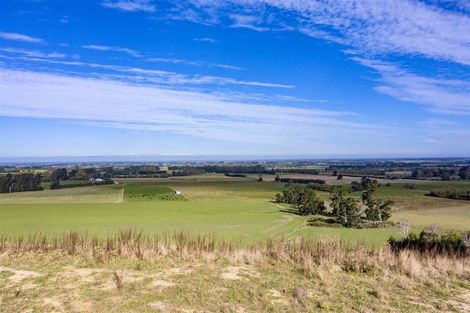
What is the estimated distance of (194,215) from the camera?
49188 mm

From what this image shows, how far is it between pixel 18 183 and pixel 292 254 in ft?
265

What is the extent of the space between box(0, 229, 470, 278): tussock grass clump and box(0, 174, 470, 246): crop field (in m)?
14.3

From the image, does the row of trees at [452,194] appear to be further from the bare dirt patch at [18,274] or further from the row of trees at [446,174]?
the bare dirt patch at [18,274]

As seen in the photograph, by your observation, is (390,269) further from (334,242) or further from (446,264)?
(334,242)

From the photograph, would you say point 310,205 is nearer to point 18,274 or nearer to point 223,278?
point 223,278

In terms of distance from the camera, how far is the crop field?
36.1 meters

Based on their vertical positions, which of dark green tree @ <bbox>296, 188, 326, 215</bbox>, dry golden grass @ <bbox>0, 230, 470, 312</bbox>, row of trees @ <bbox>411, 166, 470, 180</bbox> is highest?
dry golden grass @ <bbox>0, 230, 470, 312</bbox>

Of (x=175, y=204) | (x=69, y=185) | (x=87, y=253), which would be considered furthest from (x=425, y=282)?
(x=69, y=185)

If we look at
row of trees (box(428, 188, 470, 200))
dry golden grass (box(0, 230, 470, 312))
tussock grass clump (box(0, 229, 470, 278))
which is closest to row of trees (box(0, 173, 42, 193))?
tussock grass clump (box(0, 229, 470, 278))

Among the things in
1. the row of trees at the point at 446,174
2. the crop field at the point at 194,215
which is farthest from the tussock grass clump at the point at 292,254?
the row of trees at the point at 446,174

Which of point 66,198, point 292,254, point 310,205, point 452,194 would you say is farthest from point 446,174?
point 292,254

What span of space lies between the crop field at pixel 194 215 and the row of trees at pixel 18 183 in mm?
14351

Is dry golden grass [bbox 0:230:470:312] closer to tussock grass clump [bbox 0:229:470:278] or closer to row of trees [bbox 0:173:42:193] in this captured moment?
tussock grass clump [bbox 0:229:470:278]

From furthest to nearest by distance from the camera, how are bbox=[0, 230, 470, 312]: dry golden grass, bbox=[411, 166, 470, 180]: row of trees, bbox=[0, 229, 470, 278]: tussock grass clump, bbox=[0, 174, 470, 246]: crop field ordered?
bbox=[411, 166, 470, 180]: row of trees
bbox=[0, 174, 470, 246]: crop field
bbox=[0, 229, 470, 278]: tussock grass clump
bbox=[0, 230, 470, 312]: dry golden grass
